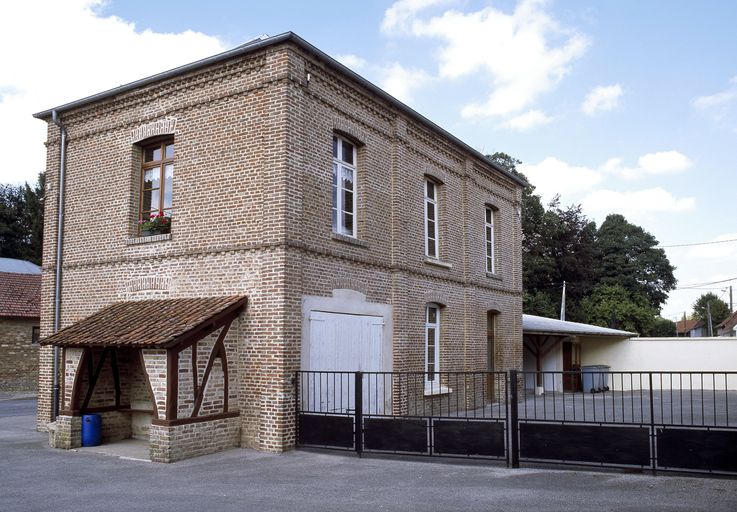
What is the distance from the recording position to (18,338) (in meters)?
26.1

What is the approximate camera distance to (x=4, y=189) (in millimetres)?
42375

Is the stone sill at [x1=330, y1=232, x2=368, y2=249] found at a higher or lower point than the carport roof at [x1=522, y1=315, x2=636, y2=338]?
higher

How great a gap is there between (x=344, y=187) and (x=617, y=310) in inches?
1296

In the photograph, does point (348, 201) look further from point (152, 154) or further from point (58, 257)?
point (58, 257)

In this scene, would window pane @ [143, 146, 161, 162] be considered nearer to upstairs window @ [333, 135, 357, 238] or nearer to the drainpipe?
the drainpipe

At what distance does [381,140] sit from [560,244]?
102 feet

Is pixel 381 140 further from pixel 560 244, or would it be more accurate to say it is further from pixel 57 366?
pixel 560 244

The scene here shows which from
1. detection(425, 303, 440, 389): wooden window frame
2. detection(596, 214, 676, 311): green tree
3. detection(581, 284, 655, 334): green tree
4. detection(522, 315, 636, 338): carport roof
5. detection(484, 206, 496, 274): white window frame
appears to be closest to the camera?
detection(425, 303, 440, 389): wooden window frame

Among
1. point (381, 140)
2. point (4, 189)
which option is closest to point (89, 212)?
point (381, 140)

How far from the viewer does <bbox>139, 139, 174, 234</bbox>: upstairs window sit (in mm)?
13172

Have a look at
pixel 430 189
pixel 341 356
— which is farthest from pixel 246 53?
pixel 430 189

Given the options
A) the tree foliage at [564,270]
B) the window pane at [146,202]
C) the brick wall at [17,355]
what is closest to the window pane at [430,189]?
the window pane at [146,202]

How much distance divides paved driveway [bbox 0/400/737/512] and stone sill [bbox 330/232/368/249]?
3959 mm

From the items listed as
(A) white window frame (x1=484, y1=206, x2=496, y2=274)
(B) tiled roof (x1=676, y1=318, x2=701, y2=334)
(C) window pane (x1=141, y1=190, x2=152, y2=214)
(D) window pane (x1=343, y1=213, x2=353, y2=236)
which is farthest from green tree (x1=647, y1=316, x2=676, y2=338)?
(C) window pane (x1=141, y1=190, x2=152, y2=214)
